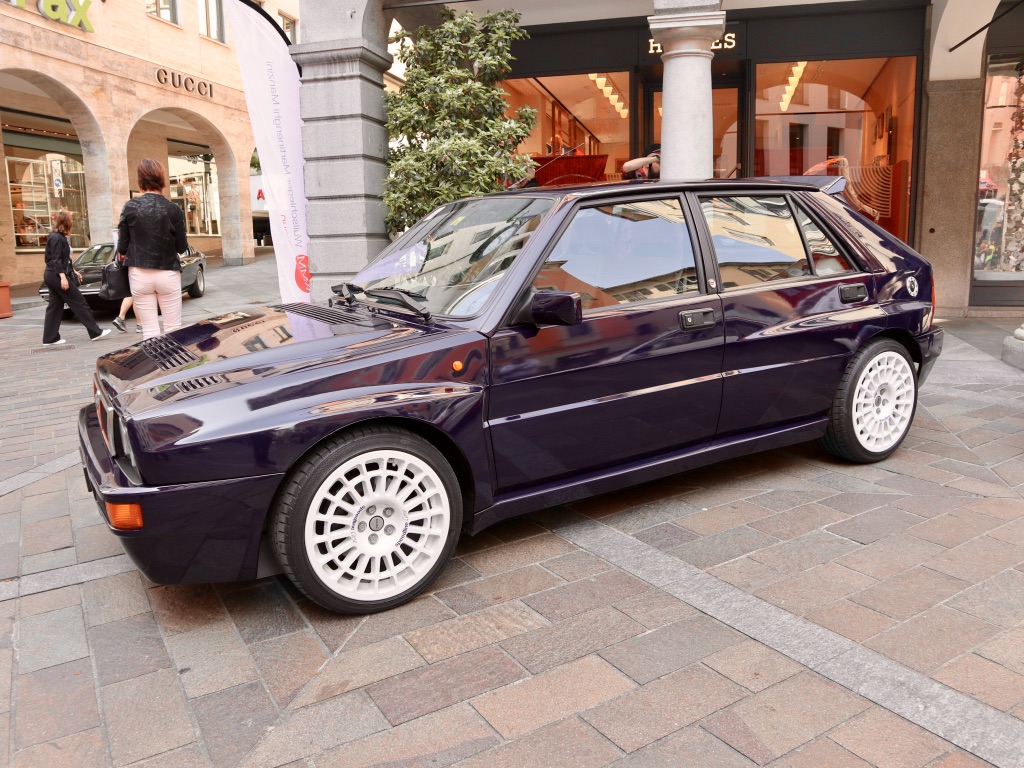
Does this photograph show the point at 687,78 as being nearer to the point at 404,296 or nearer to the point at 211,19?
the point at 404,296

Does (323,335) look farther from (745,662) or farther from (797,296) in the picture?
(797,296)

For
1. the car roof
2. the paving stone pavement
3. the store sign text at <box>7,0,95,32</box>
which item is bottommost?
the paving stone pavement

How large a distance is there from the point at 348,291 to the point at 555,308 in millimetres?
1313

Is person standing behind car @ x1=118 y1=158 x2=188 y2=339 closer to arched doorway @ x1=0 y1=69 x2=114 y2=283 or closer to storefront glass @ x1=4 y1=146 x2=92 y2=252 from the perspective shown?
arched doorway @ x1=0 y1=69 x2=114 y2=283

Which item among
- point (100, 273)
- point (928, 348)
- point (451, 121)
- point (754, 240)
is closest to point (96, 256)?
point (100, 273)

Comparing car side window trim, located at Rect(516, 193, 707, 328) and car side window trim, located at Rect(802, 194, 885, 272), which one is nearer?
car side window trim, located at Rect(516, 193, 707, 328)

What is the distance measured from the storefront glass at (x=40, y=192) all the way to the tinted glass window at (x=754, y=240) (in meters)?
23.2

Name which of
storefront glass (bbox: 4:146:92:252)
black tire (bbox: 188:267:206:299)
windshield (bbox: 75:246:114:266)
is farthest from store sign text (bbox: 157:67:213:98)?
windshield (bbox: 75:246:114:266)

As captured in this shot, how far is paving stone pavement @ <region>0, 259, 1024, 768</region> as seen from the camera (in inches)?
93.1

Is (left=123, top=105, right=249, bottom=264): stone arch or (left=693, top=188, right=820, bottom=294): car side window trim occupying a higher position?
(left=123, top=105, right=249, bottom=264): stone arch

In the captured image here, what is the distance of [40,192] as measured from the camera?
25.0 m

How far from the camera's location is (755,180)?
172 inches

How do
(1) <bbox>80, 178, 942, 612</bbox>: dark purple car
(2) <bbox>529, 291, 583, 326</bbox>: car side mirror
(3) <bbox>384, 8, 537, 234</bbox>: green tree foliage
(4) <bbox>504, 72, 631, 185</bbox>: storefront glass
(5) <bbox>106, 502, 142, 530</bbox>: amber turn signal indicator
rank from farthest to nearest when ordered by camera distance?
(4) <bbox>504, 72, 631, 185</bbox>: storefront glass, (3) <bbox>384, 8, 537, 234</bbox>: green tree foliage, (2) <bbox>529, 291, 583, 326</bbox>: car side mirror, (1) <bbox>80, 178, 942, 612</bbox>: dark purple car, (5) <bbox>106, 502, 142, 530</bbox>: amber turn signal indicator

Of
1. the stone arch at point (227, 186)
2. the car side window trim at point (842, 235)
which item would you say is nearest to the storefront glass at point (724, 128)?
the car side window trim at point (842, 235)
